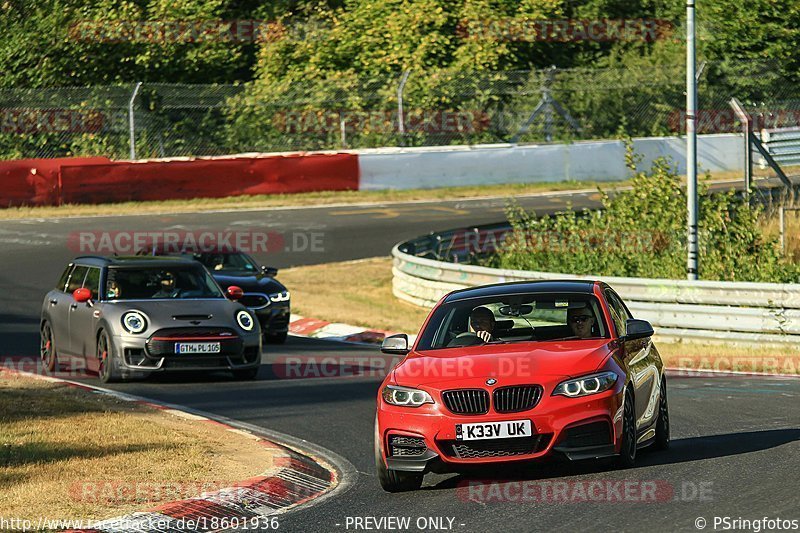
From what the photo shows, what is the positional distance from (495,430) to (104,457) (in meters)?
3.30

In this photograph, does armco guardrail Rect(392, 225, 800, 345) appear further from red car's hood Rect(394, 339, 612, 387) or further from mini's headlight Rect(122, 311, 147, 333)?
red car's hood Rect(394, 339, 612, 387)

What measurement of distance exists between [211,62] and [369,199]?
1428cm

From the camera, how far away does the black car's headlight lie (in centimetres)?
900

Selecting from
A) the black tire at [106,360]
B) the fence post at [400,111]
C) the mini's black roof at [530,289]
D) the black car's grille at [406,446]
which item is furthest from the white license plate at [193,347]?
the fence post at [400,111]

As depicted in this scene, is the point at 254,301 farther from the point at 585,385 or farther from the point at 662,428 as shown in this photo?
the point at 585,385

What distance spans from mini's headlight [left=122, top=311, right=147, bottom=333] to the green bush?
1027 centimetres

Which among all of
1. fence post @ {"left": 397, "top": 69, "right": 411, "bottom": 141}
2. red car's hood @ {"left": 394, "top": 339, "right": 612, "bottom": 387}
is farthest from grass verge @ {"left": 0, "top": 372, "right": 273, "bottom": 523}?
fence post @ {"left": 397, "top": 69, "right": 411, "bottom": 141}

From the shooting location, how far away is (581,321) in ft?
33.4

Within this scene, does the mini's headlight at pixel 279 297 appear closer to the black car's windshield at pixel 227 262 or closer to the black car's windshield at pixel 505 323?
the black car's windshield at pixel 227 262

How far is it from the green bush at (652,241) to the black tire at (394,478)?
524 inches

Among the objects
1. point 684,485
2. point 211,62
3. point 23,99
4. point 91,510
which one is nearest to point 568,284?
point 684,485

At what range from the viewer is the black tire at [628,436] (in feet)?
30.1

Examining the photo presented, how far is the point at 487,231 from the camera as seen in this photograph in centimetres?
2734

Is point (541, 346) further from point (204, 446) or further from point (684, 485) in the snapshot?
point (204, 446)
